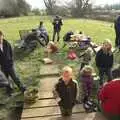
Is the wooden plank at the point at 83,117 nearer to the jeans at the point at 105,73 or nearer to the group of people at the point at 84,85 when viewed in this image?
the group of people at the point at 84,85

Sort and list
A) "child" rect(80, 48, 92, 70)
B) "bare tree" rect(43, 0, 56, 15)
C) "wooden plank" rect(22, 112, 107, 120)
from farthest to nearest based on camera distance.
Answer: "bare tree" rect(43, 0, 56, 15), "child" rect(80, 48, 92, 70), "wooden plank" rect(22, 112, 107, 120)

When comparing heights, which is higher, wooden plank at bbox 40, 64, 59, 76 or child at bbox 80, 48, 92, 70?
child at bbox 80, 48, 92, 70

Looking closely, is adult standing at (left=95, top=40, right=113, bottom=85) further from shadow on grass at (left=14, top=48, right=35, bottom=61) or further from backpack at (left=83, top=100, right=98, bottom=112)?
shadow on grass at (left=14, top=48, right=35, bottom=61)

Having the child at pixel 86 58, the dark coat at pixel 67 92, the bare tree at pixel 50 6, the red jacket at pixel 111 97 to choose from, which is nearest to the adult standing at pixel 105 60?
the child at pixel 86 58

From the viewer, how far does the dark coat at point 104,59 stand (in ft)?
29.9

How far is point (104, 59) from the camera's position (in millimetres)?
9188

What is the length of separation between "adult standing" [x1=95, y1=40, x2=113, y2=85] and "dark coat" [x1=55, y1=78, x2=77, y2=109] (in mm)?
1822

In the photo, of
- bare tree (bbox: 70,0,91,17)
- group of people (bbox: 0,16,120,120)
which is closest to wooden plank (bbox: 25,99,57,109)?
group of people (bbox: 0,16,120,120)

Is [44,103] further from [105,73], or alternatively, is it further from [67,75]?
[105,73]

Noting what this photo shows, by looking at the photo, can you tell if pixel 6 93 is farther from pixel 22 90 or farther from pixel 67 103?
pixel 67 103

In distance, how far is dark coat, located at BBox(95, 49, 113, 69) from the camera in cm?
911

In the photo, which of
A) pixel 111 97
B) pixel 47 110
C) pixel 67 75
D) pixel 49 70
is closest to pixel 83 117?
pixel 47 110

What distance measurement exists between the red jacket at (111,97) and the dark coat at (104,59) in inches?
104

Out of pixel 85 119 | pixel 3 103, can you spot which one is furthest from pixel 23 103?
pixel 85 119
